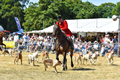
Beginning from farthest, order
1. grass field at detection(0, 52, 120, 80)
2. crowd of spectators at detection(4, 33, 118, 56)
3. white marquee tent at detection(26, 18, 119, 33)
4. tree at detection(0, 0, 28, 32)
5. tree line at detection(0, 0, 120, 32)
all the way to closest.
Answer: tree at detection(0, 0, 28, 32), tree line at detection(0, 0, 120, 32), white marquee tent at detection(26, 18, 119, 33), crowd of spectators at detection(4, 33, 118, 56), grass field at detection(0, 52, 120, 80)

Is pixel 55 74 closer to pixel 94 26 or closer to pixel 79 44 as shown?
pixel 79 44

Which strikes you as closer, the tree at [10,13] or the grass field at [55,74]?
the grass field at [55,74]

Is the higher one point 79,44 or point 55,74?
point 79,44

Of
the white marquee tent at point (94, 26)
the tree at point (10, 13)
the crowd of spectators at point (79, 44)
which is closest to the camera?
the crowd of spectators at point (79, 44)

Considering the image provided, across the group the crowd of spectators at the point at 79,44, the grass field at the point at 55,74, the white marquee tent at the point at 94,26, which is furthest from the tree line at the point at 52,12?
the grass field at the point at 55,74

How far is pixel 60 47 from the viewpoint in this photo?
11.4 m

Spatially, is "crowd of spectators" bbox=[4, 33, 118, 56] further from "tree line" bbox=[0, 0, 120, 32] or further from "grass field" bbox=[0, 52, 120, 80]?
"tree line" bbox=[0, 0, 120, 32]

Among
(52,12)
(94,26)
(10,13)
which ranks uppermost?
(10,13)

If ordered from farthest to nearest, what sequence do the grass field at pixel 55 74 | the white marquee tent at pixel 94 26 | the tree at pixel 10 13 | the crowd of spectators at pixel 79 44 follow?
the tree at pixel 10 13, the white marquee tent at pixel 94 26, the crowd of spectators at pixel 79 44, the grass field at pixel 55 74

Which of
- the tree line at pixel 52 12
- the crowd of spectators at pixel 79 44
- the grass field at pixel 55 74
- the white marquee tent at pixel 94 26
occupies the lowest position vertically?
the grass field at pixel 55 74

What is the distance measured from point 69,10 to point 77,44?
2022 cm

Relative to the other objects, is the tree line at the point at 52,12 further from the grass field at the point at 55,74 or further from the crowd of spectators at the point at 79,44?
the grass field at the point at 55,74

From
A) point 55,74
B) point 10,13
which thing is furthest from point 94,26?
point 10,13

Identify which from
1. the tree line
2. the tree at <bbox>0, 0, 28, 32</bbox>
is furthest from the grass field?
the tree at <bbox>0, 0, 28, 32</bbox>
